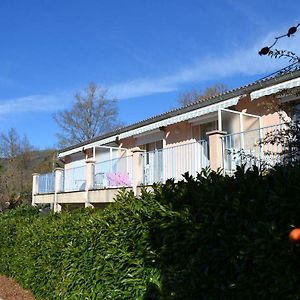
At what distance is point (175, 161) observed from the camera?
536 inches

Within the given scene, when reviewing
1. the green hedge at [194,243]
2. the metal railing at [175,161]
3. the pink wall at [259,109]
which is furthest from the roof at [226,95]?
the green hedge at [194,243]

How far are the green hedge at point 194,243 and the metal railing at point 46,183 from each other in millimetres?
15353

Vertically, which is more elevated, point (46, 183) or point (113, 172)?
point (113, 172)

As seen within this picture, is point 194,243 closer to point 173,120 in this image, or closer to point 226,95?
point 226,95

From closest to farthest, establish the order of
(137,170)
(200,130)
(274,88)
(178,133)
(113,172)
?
1. (274,88)
2. (137,170)
3. (200,130)
4. (178,133)
5. (113,172)

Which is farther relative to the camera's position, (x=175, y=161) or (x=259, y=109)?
(x=175, y=161)

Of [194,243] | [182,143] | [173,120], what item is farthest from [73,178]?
[194,243]

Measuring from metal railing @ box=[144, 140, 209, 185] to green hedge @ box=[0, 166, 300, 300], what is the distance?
6.27 m

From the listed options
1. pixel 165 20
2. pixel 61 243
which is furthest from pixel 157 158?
pixel 61 243

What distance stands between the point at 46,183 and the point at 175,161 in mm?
11884

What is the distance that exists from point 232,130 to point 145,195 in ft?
29.6

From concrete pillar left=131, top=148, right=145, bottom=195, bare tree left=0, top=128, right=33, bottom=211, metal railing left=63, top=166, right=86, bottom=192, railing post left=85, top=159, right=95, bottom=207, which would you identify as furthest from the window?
bare tree left=0, top=128, right=33, bottom=211

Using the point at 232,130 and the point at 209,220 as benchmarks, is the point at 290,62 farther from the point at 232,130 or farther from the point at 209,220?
the point at 232,130

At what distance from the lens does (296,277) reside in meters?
2.83
